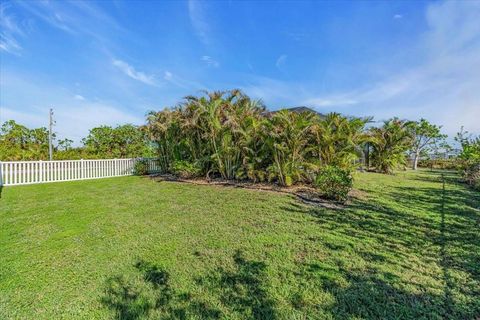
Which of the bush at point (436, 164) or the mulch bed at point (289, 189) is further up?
the bush at point (436, 164)

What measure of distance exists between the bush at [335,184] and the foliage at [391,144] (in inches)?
371

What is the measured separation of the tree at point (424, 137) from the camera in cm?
1802

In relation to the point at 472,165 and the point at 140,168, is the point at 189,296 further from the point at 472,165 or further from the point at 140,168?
the point at 472,165

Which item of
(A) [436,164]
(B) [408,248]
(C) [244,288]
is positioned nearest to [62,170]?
(C) [244,288]

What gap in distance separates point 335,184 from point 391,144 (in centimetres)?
1052

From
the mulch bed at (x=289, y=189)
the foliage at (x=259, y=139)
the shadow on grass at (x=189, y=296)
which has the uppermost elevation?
the foliage at (x=259, y=139)

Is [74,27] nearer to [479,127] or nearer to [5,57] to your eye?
[5,57]

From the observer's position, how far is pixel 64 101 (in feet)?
50.2

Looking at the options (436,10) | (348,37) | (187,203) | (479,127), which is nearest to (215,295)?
(187,203)

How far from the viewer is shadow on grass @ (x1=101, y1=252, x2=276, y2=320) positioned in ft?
7.43

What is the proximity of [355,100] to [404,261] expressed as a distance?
13249 mm

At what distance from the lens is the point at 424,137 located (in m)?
18.8

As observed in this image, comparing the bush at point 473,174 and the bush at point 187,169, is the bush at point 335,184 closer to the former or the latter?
the bush at point 187,169

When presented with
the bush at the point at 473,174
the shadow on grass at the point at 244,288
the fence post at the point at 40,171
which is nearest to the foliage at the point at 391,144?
the bush at the point at 473,174
